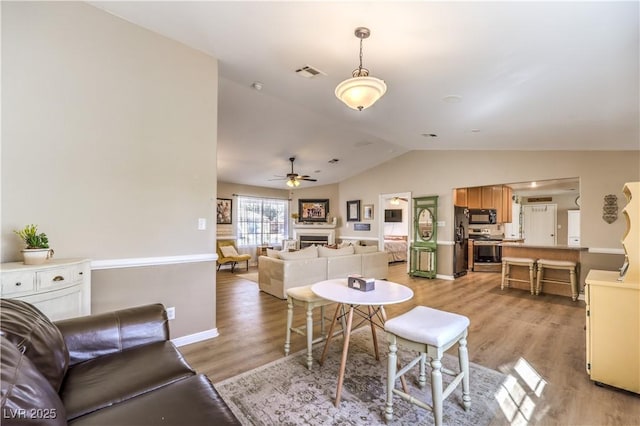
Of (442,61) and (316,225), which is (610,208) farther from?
(316,225)

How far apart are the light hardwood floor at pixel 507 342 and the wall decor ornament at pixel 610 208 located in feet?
4.57

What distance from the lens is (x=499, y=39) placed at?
222 cm

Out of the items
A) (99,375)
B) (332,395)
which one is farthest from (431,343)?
(99,375)

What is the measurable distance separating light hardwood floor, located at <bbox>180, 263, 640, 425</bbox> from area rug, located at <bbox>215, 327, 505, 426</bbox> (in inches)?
5.7

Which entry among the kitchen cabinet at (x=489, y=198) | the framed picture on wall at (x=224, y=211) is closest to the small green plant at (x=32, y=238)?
the framed picture on wall at (x=224, y=211)

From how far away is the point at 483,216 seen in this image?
26.3ft

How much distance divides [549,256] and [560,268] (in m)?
0.38

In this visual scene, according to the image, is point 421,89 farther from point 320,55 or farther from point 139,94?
point 139,94

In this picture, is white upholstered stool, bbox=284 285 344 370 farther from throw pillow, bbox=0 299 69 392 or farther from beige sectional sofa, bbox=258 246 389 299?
beige sectional sofa, bbox=258 246 389 299

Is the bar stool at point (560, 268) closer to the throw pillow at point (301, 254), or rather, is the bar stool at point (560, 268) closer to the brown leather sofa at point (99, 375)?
the throw pillow at point (301, 254)

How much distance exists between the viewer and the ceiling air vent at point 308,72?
308 cm

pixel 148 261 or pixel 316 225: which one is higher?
pixel 316 225

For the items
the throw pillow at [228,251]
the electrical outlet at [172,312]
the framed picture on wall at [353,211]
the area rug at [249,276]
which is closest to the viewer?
the electrical outlet at [172,312]

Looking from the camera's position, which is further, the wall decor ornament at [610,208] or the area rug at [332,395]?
the wall decor ornament at [610,208]
